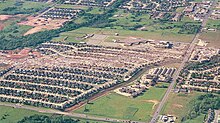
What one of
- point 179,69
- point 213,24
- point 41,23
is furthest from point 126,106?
point 41,23

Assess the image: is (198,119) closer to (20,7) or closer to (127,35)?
(127,35)

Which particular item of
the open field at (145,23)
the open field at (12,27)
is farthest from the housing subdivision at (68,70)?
the open field at (12,27)

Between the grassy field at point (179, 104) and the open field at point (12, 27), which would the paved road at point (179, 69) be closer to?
the grassy field at point (179, 104)

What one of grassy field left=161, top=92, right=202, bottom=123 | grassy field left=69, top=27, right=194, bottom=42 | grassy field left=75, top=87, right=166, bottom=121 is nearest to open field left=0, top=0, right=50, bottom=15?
grassy field left=69, top=27, right=194, bottom=42

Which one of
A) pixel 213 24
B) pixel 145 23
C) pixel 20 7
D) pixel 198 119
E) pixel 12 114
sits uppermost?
pixel 20 7

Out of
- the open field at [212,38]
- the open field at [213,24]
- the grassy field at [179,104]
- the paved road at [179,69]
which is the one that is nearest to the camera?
the paved road at [179,69]

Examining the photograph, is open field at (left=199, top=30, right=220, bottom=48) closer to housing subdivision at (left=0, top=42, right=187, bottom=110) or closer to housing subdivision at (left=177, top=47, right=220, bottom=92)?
housing subdivision at (left=177, top=47, right=220, bottom=92)
